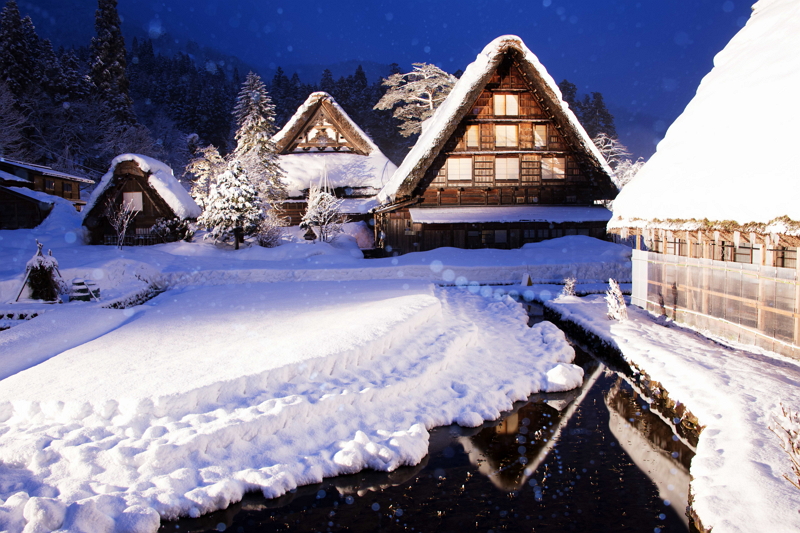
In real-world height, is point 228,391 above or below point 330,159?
below

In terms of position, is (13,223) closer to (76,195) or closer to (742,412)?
(76,195)

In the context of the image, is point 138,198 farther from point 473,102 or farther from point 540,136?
point 540,136

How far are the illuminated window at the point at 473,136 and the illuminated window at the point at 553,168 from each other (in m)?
3.45

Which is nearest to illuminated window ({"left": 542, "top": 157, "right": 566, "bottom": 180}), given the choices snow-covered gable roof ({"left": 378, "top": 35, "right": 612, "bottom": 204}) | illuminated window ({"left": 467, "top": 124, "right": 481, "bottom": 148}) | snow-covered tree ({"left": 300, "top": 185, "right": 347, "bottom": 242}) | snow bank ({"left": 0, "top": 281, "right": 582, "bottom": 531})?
snow-covered gable roof ({"left": 378, "top": 35, "right": 612, "bottom": 204})

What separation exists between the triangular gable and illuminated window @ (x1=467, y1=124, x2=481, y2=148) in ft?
39.5

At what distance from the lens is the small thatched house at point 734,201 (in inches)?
268

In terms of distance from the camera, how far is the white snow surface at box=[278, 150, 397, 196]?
29.6 m

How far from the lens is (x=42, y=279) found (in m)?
12.1

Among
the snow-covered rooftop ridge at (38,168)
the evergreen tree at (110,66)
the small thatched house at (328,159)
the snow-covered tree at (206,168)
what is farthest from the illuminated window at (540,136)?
the evergreen tree at (110,66)

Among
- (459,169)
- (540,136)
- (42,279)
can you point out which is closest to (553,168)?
(540,136)

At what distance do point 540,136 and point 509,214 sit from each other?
4308 mm

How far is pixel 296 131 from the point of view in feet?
104

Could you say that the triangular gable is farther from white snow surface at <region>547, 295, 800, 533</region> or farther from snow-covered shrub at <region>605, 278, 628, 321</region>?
white snow surface at <region>547, 295, 800, 533</region>

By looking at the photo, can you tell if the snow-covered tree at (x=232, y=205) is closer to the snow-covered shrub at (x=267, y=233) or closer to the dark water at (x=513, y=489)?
the snow-covered shrub at (x=267, y=233)
